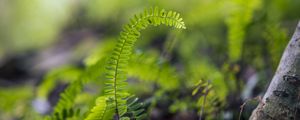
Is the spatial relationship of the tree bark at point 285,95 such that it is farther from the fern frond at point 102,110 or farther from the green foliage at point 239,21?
the green foliage at point 239,21

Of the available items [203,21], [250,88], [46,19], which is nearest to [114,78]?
[250,88]

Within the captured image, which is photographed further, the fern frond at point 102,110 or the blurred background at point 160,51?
the blurred background at point 160,51

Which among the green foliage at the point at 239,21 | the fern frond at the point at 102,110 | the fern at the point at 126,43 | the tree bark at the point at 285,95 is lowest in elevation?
the tree bark at the point at 285,95

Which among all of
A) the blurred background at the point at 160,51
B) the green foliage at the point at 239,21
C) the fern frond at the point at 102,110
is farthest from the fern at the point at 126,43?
the green foliage at the point at 239,21

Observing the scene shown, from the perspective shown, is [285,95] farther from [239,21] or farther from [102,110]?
[239,21]

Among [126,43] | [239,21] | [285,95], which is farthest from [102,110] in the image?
[239,21]

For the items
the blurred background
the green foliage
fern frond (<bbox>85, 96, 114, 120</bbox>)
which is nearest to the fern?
fern frond (<bbox>85, 96, 114, 120</bbox>)

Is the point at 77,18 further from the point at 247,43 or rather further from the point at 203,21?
the point at 247,43
